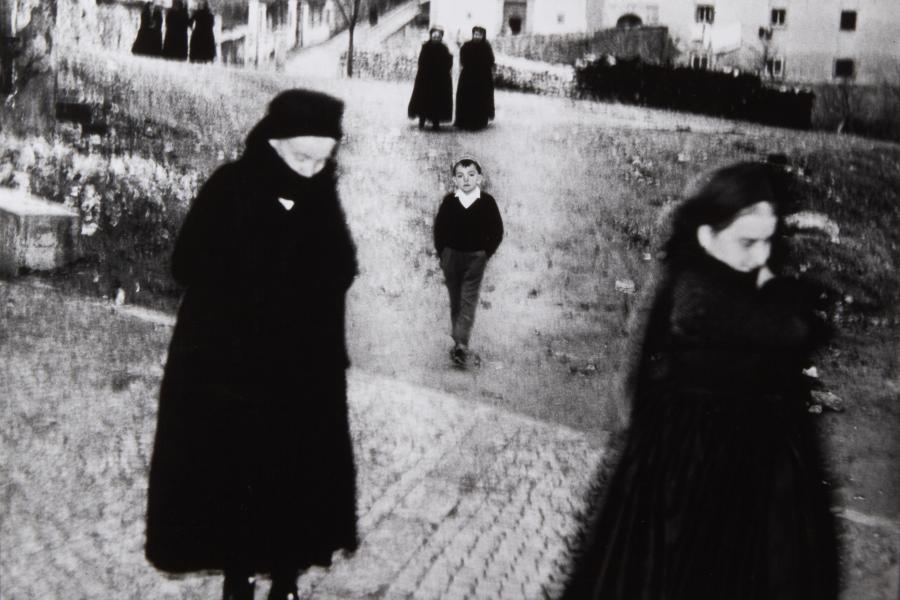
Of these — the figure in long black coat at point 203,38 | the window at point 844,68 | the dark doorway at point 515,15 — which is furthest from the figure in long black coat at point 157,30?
the window at point 844,68

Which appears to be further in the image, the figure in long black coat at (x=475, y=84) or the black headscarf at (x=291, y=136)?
the figure in long black coat at (x=475, y=84)

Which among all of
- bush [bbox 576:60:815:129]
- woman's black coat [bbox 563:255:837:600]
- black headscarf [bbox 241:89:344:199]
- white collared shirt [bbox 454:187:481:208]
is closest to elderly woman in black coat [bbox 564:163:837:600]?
woman's black coat [bbox 563:255:837:600]

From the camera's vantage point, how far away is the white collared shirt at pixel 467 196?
4.40 m

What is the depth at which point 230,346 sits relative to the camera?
131 inches

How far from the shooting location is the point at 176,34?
172 inches

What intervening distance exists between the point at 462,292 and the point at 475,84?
2.97ft

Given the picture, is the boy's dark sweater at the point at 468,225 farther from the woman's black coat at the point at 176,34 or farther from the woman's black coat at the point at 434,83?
the woman's black coat at the point at 176,34

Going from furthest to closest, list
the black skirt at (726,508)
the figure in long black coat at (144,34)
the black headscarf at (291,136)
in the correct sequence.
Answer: the figure in long black coat at (144,34), the black headscarf at (291,136), the black skirt at (726,508)

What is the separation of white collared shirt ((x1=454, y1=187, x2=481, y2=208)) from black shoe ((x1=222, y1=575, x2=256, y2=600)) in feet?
5.99

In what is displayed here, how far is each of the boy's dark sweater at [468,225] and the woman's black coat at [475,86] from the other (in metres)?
→ 0.34

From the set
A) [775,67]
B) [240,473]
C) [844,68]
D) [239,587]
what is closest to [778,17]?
[775,67]

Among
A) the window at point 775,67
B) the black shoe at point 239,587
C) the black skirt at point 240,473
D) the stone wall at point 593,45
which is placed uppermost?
the stone wall at point 593,45

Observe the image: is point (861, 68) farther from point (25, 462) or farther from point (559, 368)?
point (25, 462)

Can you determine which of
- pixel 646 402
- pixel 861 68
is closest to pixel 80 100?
pixel 646 402
